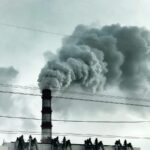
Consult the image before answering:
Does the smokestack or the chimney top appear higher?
the chimney top

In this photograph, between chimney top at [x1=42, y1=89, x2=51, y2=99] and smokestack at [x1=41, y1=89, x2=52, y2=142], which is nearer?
smokestack at [x1=41, y1=89, x2=52, y2=142]

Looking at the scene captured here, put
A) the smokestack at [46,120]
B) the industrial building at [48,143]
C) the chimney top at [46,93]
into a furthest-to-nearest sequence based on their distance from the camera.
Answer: the chimney top at [46,93], the smokestack at [46,120], the industrial building at [48,143]

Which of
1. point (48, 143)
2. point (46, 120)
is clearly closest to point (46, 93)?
point (46, 120)

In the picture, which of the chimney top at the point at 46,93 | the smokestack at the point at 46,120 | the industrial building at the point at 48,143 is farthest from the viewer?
the chimney top at the point at 46,93

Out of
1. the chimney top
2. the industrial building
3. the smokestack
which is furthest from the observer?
the chimney top

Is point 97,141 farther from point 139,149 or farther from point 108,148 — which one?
point 139,149

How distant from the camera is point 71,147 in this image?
158 feet

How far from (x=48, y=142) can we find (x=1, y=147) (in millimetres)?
9695

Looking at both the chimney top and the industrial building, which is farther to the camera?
the chimney top

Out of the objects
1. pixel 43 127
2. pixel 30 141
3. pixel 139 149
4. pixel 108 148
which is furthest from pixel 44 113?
pixel 139 149

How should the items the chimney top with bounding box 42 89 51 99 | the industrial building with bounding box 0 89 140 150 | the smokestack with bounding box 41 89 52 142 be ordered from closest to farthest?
the industrial building with bounding box 0 89 140 150 < the smokestack with bounding box 41 89 52 142 < the chimney top with bounding box 42 89 51 99

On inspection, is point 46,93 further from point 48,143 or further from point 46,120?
point 48,143

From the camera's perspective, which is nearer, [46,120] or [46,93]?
[46,120]

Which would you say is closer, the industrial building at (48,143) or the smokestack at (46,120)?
the industrial building at (48,143)
